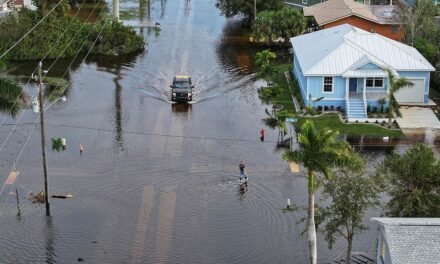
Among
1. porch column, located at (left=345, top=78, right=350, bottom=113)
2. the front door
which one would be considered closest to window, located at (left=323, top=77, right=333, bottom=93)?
porch column, located at (left=345, top=78, right=350, bottom=113)

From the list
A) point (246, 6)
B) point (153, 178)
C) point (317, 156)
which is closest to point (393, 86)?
point (153, 178)

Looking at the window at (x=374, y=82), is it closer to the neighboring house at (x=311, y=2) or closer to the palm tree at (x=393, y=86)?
the palm tree at (x=393, y=86)

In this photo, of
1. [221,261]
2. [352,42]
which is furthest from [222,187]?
[352,42]

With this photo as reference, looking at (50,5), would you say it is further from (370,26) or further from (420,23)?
(420,23)

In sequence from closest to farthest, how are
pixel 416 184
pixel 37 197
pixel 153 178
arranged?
pixel 416 184
pixel 37 197
pixel 153 178

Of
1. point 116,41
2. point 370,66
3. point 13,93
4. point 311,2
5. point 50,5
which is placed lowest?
point 13,93

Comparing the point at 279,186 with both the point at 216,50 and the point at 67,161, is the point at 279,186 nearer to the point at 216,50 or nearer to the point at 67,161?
the point at 67,161

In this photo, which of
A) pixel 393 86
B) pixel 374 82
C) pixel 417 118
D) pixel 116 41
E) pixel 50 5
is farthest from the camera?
pixel 116 41

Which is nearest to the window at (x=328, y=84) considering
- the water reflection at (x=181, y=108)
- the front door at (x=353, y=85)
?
the front door at (x=353, y=85)
